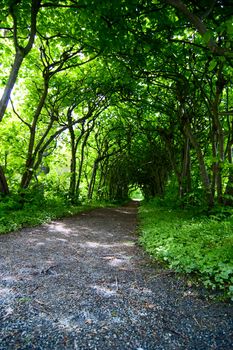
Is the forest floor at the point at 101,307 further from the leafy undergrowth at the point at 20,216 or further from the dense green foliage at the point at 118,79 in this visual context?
the leafy undergrowth at the point at 20,216

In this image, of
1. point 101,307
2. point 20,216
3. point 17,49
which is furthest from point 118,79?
point 101,307

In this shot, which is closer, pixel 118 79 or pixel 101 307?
pixel 101 307

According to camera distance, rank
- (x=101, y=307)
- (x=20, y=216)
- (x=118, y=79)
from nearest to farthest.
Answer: (x=101, y=307) < (x=20, y=216) < (x=118, y=79)

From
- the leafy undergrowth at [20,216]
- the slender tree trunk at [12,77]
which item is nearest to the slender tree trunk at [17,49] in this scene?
the slender tree trunk at [12,77]

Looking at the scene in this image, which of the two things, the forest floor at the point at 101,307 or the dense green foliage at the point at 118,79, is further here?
the dense green foliage at the point at 118,79

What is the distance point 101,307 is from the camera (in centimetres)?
288

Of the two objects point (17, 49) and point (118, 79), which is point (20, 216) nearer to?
point (17, 49)

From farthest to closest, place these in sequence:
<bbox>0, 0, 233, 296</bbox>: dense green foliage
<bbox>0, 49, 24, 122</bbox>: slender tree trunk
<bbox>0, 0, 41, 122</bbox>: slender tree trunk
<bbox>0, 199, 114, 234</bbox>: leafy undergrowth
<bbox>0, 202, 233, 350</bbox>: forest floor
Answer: <bbox>0, 49, 24, 122</bbox>: slender tree trunk < <bbox>0, 199, 114, 234</bbox>: leafy undergrowth < <bbox>0, 0, 41, 122</bbox>: slender tree trunk < <bbox>0, 0, 233, 296</bbox>: dense green foliage < <bbox>0, 202, 233, 350</bbox>: forest floor

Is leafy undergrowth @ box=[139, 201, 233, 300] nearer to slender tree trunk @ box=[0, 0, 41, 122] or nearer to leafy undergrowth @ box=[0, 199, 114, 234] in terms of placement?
leafy undergrowth @ box=[0, 199, 114, 234]

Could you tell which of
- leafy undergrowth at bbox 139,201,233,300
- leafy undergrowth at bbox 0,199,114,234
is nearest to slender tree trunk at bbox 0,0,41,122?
leafy undergrowth at bbox 0,199,114,234

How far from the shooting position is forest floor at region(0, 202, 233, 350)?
2.29 metres

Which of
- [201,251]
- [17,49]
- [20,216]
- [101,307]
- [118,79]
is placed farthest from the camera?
[118,79]

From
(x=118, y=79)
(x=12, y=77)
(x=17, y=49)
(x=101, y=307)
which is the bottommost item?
(x=101, y=307)

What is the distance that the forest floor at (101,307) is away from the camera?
7.52 feet
